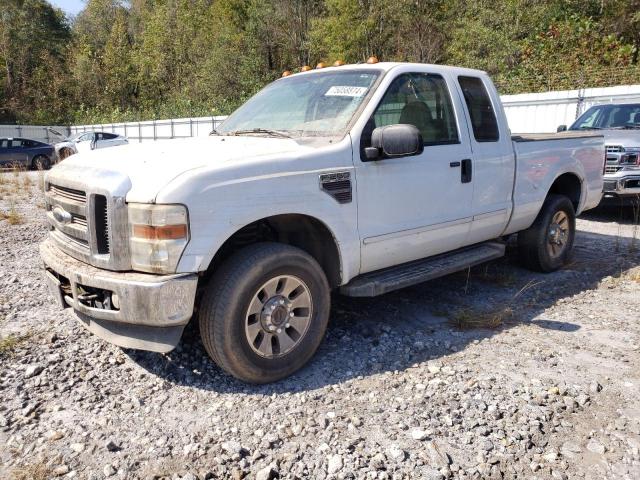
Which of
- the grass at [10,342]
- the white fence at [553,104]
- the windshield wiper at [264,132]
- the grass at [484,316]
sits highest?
the white fence at [553,104]

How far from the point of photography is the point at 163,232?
113 inches

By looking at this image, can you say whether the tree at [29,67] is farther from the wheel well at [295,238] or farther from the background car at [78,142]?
the wheel well at [295,238]

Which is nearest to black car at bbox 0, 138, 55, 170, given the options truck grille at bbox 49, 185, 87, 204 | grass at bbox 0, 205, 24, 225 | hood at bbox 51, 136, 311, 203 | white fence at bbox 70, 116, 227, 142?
white fence at bbox 70, 116, 227, 142

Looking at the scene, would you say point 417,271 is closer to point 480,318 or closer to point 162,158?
point 480,318

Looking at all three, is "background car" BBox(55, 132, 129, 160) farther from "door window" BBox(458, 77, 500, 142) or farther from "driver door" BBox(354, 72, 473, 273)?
"driver door" BBox(354, 72, 473, 273)

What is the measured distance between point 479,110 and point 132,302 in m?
3.38

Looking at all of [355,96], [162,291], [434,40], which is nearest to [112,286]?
[162,291]

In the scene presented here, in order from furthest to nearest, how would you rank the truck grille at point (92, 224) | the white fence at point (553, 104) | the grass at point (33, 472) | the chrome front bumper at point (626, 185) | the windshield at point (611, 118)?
the white fence at point (553, 104) < the windshield at point (611, 118) < the chrome front bumper at point (626, 185) < the truck grille at point (92, 224) < the grass at point (33, 472)

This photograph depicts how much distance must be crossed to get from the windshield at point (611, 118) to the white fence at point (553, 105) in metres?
5.75

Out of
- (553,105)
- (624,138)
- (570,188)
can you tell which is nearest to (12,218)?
(570,188)

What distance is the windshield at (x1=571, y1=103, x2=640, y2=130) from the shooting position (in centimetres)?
918

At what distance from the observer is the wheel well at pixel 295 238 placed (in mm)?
3455

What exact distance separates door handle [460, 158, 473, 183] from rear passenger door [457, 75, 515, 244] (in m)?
0.08

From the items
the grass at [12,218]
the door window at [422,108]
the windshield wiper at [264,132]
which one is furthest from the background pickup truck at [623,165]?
the grass at [12,218]
